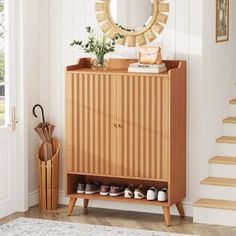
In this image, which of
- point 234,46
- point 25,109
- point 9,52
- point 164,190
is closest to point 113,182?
point 164,190

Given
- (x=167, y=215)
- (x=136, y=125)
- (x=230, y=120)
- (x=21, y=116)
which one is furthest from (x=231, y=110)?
(x=21, y=116)

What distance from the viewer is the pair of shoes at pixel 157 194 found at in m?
5.95

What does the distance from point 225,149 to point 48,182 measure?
157 centimetres

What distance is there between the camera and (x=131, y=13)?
20.3 ft

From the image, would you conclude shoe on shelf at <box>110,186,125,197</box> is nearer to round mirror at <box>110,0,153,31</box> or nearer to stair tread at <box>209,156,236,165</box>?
stair tread at <box>209,156,236,165</box>

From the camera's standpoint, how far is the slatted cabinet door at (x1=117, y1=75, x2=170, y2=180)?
19.1 ft

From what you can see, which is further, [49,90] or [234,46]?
[234,46]

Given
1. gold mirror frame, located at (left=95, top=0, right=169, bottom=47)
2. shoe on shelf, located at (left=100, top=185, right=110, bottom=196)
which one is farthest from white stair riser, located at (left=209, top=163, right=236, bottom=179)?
Answer: gold mirror frame, located at (left=95, top=0, right=169, bottom=47)

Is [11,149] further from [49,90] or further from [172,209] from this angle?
[172,209]

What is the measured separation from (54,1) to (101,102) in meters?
1.08

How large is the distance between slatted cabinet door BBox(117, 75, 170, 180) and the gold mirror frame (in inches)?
18.3

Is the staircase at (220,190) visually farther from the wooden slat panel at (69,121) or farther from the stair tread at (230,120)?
the wooden slat panel at (69,121)

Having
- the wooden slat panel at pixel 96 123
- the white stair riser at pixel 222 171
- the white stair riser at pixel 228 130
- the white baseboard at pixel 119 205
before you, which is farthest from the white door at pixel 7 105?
the white stair riser at pixel 228 130

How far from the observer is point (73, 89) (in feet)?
20.0
